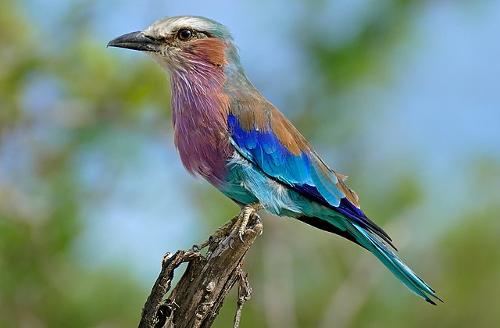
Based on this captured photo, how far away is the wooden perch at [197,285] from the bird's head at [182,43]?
102 centimetres

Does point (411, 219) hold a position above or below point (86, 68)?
A: above

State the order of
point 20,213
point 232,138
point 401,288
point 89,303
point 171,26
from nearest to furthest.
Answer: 1. point 232,138
2. point 171,26
3. point 20,213
4. point 89,303
5. point 401,288

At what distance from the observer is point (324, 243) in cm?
712

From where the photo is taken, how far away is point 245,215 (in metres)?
4.11

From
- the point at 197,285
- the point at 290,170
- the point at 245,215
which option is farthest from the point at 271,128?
the point at 197,285

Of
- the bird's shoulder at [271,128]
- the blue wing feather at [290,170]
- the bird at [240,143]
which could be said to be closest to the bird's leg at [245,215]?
the bird at [240,143]

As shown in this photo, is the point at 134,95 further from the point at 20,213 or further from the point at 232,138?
the point at 232,138

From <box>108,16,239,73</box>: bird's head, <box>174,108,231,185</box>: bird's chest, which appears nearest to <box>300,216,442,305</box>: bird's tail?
<box>174,108,231,185</box>: bird's chest

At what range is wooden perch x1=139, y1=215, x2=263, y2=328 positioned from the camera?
3857 mm

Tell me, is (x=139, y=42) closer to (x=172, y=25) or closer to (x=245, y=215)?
(x=172, y=25)

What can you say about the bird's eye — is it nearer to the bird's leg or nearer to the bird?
the bird

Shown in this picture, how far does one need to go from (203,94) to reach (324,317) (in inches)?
117

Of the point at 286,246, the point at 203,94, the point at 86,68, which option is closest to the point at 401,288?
the point at 286,246

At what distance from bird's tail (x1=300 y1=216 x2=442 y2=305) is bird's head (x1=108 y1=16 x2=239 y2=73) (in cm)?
88
